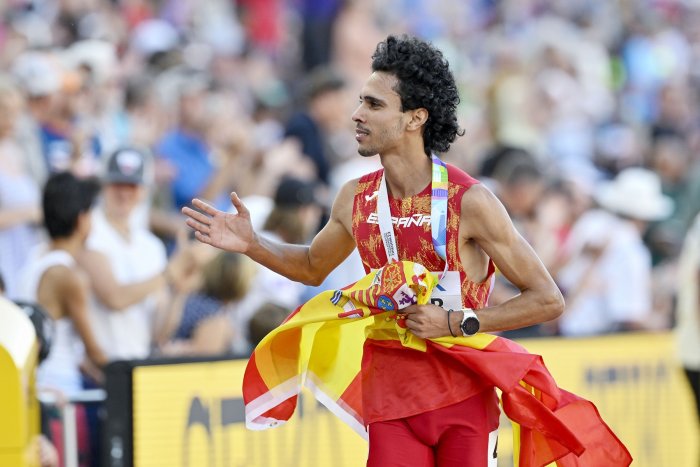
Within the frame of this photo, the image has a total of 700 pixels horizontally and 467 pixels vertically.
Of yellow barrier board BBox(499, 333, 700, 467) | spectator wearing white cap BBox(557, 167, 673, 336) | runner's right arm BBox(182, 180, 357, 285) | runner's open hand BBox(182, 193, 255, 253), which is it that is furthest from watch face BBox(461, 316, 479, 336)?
spectator wearing white cap BBox(557, 167, 673, 336)

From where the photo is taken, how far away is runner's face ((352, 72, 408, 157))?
514 centimetres

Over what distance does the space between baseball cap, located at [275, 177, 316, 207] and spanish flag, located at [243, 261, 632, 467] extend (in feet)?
9.22

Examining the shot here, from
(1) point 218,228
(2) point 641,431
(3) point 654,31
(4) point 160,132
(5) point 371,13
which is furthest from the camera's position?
(3) point 654,31

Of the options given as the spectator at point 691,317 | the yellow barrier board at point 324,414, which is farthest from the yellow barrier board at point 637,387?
the spectator at point 691,317

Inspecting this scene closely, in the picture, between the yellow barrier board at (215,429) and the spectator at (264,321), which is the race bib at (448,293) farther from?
the spectator at (264,321)

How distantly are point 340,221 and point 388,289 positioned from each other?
59 centimetres

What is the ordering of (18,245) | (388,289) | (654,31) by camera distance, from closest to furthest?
(388,289)
(18,245)
(654,31)

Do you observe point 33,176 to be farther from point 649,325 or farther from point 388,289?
point 649,325

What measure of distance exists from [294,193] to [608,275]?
3.37m

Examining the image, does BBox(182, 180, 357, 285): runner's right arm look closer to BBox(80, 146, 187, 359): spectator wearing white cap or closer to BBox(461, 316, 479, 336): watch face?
BBox(461, 316, 479, 336): watch face

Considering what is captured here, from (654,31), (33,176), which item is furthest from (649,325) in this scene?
(654,31)

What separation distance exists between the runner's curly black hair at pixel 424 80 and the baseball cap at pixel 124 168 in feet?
11.0

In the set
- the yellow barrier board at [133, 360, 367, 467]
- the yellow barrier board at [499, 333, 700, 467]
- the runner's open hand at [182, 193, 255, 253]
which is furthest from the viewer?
the yellow barrier board at [499, 333, 700, 467]

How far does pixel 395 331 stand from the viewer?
5.20 meters
